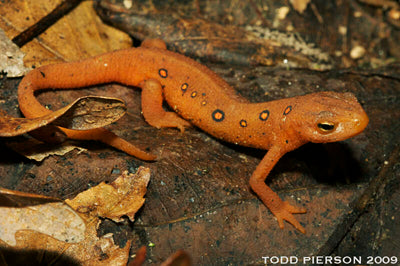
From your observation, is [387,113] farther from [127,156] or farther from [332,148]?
[127,156]

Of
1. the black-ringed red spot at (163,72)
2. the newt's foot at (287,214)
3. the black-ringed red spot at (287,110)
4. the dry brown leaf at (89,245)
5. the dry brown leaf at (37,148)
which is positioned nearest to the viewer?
the dry brown leaf at (89,245)

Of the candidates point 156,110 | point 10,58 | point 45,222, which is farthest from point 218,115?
point 10,58

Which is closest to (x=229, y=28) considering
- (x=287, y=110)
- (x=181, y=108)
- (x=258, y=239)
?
(x=181, y=108)

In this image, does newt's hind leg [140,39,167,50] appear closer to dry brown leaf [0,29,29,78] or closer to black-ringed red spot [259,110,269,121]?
dry brown leaf [0,29,29,78]

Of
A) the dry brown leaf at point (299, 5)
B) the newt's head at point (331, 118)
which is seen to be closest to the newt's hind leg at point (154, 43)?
the newt's head at point (331, 118)

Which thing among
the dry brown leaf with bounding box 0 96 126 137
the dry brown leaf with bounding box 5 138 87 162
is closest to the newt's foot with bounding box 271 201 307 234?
the dry brown leaf with bounding box 0 96 126 137

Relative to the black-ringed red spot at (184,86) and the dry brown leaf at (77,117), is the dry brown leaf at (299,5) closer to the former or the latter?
the black-ringed red spot at (184,86)

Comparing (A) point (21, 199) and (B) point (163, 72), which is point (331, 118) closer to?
(B) point (163, 72)
